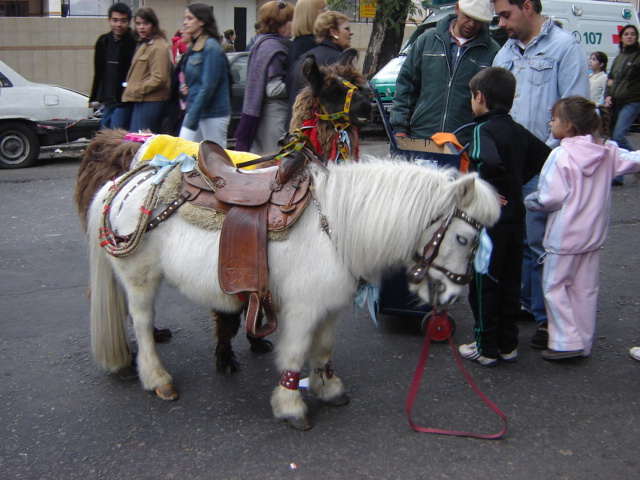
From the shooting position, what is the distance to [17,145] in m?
9.60

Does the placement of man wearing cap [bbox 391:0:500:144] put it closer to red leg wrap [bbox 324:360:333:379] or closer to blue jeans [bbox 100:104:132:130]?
red leg wrap [bbox 324:360:333:379]

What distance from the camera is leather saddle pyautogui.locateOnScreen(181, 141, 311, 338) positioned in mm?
2961

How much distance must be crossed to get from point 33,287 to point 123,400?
2.04m

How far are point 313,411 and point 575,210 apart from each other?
1.90m

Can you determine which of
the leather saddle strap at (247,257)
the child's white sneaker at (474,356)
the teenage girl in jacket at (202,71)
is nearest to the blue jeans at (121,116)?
the teenage girl in jacket at (202,71)

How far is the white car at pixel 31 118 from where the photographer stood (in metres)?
9.41

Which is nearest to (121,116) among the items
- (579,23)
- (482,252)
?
(482,252)

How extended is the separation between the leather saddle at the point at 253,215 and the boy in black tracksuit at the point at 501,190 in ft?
3.65

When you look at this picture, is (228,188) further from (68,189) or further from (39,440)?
(68,189)

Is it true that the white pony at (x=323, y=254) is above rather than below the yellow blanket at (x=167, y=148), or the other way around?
below

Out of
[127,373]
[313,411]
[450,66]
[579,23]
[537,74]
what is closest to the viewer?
[313,411]

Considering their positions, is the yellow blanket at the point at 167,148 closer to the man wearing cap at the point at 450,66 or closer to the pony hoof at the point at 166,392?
the pony hoof at the point at 166,392

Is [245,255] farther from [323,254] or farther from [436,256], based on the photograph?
[436,256]

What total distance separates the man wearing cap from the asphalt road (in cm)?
143
